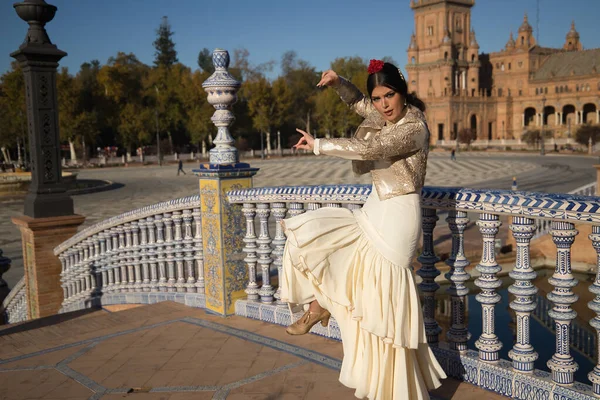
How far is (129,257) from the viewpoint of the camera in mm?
6023

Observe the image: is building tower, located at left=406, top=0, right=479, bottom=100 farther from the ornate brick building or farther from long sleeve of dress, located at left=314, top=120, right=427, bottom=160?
long sleeve of dress, located at left=314, top=120, right=427, bottom=160

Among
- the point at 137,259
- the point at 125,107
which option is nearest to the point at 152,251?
the point at 137,259

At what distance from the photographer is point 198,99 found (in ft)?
192

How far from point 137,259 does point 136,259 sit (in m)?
0.01

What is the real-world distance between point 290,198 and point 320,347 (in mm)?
1098

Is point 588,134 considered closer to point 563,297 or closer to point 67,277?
point 67,277

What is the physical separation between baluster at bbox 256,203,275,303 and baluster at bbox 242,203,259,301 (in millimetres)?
52

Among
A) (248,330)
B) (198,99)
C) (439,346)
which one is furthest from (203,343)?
(198,99)

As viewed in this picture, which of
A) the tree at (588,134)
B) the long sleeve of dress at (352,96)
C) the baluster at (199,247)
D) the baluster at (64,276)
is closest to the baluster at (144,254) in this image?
the baluster at (199,247)

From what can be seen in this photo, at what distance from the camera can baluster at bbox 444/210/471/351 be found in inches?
128

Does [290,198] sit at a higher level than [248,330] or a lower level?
higher

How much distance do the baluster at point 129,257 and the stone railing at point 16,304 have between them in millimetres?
2351

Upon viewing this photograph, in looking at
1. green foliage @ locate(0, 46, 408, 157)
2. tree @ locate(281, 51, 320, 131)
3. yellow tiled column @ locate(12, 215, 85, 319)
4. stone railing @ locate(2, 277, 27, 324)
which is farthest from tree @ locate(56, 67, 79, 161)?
yellow tiled column @ locate(12, 215, 85, 319)

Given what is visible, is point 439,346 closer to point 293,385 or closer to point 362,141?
point 293,385
